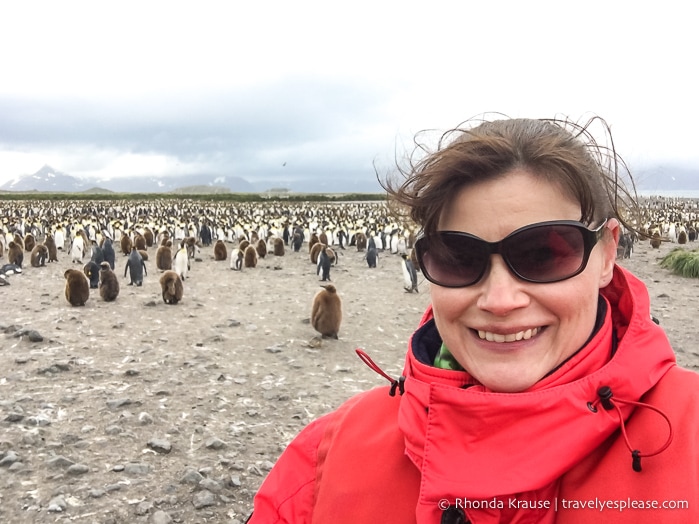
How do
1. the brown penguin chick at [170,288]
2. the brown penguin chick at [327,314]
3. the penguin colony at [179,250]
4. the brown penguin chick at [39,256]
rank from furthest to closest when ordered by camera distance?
the brown penguin chick at [39,256] < the brown penguin chick at [170,288] < the penguin colony at [179,250] < the brown penguin chick at [327,314]

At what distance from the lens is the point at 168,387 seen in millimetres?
5238

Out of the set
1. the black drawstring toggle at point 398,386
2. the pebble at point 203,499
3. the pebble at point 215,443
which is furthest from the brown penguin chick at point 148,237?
the black drawstring toggle at point 398,386

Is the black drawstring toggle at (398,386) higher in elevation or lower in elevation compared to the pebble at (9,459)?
higher

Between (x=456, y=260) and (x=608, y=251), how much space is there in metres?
0.39

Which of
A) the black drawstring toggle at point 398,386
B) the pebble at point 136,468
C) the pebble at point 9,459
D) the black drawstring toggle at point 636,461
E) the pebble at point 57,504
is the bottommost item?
the pebble at point 136,468

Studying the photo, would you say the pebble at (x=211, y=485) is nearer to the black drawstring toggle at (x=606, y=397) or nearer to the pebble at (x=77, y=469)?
the pebble at (x=77, y=469)

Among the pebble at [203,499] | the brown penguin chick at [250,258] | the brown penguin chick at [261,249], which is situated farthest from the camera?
the brown penguin chick at [261,249]

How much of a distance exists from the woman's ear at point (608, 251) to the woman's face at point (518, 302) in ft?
0.21

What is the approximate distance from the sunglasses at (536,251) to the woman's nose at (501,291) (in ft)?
0.04

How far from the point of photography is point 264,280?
12.9 meters

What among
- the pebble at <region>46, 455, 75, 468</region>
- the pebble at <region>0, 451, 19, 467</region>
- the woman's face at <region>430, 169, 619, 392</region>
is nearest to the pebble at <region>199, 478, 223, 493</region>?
the pebble at <region>46, 455, 75, 468</region>

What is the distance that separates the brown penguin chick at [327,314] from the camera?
729 centimetres

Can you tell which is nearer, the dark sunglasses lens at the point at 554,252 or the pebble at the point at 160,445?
the dark sunglasses lens at the point at 554,252

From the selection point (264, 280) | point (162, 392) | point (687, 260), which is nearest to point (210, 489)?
point (162, 392)
